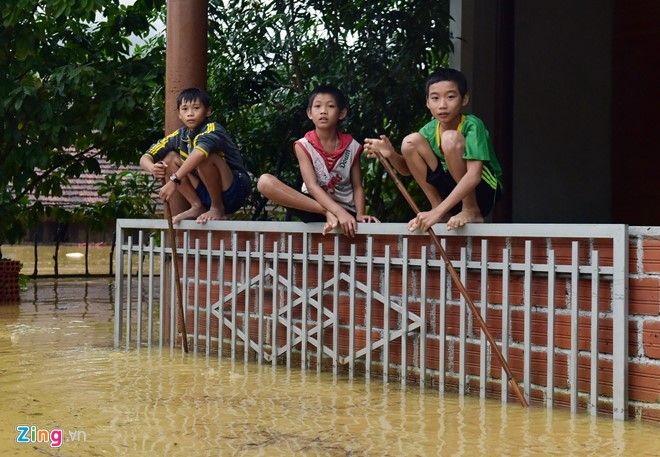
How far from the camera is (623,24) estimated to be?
31.5 ft

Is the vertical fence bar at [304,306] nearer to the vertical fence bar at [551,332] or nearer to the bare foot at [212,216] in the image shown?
the bare foot at [212,216]

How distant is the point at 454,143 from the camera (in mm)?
5477

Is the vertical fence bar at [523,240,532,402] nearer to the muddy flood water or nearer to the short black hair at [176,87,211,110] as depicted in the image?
the muddy flood water

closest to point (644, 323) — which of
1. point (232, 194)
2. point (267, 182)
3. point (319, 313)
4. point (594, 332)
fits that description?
point (594, 332)

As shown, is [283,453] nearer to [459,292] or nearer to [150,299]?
[459,292]

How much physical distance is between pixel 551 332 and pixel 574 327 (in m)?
0.11

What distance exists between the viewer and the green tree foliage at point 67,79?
9.47 metres

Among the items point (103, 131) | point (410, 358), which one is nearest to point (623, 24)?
point (103, 131)

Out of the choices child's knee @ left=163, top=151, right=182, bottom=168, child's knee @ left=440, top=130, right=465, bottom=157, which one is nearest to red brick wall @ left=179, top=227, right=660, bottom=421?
child's knee @ left=440, top=130, right=465, bottom=157

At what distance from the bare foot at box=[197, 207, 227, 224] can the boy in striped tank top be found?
643mm

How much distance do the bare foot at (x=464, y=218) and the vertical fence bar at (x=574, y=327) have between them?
657 mm

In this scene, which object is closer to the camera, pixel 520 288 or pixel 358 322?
pixel 520 288

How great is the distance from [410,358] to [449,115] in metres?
1.20

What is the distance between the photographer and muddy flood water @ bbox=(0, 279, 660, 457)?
3.88 metres
